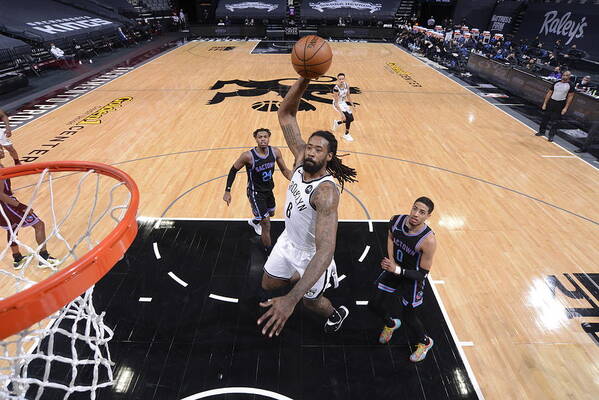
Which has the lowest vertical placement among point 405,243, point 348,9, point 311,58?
point 348,9

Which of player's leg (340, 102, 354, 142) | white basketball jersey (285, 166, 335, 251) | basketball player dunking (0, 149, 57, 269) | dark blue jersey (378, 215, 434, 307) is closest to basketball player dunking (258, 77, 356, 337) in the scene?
white basketball jersey (285, 166, 335, 251)

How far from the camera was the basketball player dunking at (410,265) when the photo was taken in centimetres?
297

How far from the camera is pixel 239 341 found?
3607 mm

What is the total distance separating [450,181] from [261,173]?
4215 millimetres

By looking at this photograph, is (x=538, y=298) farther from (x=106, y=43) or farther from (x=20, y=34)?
(x=106, y=43)

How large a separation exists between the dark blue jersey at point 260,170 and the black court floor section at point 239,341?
0.96 m

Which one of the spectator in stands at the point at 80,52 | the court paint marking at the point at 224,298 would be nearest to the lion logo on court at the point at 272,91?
the court paint marking at the point at 224,298

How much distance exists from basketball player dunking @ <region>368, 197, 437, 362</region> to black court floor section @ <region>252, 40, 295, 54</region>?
18521 millimetres

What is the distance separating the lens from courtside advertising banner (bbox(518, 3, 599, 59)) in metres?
16.9

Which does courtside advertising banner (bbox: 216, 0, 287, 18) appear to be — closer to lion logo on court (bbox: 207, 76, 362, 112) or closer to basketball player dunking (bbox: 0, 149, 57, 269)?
lion logo on court (bbox: 207, 76, 362, 112)

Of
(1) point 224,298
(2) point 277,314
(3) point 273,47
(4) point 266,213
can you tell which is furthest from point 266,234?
(3) point 273,47

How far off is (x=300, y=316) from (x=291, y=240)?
117 centimetres

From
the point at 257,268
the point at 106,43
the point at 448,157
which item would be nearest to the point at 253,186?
the point at 257,268

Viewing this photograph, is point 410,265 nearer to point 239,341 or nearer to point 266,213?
point 239,341
